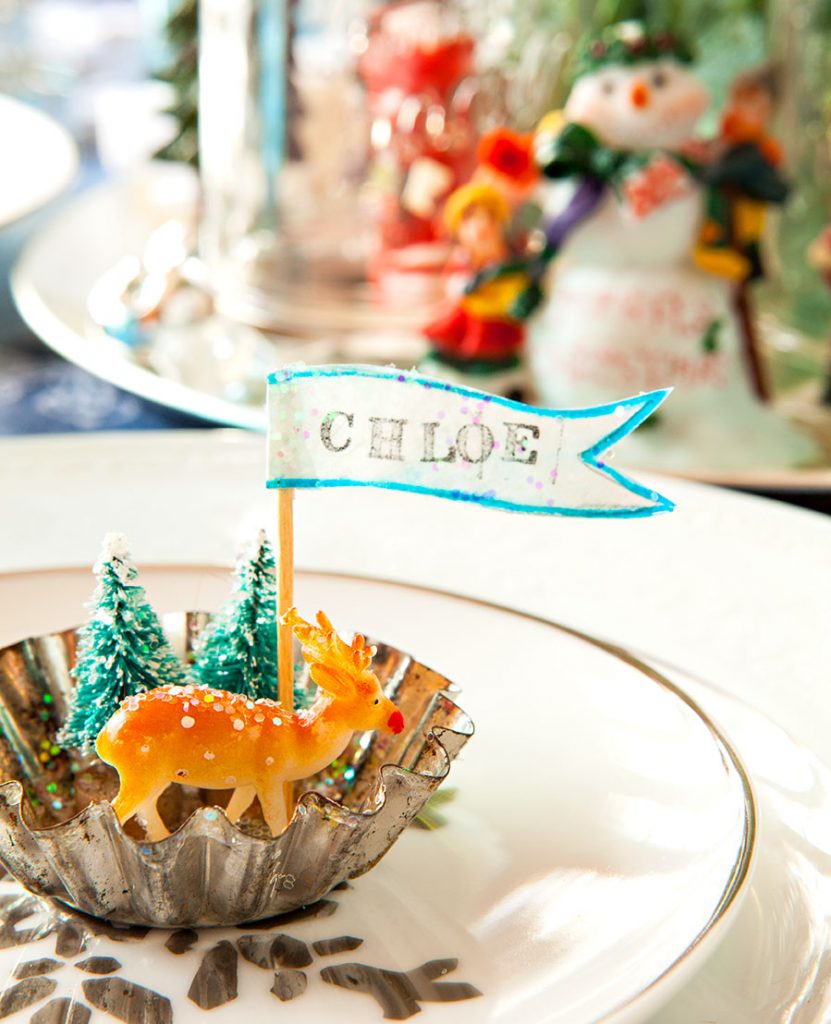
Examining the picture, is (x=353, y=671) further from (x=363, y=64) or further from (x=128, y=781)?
(x=363, y=64)

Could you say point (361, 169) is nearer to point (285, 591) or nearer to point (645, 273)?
point (645, 273)

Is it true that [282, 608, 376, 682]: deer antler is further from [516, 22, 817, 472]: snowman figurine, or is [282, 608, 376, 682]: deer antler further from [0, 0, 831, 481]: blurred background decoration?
[0, 0, 831, 481]: blurred background decoration

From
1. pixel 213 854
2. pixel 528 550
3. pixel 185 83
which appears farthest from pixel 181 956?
pixel 185 83

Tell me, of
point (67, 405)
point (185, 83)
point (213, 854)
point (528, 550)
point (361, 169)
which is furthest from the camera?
point (185, 83)

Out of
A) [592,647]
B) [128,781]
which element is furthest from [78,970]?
[592,647]

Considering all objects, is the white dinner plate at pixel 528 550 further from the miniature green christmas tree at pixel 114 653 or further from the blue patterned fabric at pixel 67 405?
the blue patterned fabric at pixel 67 405

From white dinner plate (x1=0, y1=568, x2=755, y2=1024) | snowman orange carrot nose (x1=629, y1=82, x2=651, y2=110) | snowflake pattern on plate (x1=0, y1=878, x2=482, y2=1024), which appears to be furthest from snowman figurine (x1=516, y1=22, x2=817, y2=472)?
snowflake pattern on plate (x1=0, y1=878, x2=482, y2=1024)
